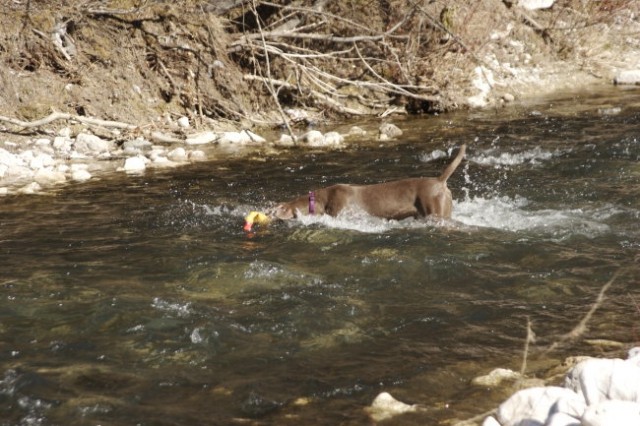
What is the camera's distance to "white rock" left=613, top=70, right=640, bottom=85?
54.9ft

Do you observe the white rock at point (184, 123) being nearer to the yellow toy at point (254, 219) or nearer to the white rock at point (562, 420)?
the yellow toy at point (254, 219)

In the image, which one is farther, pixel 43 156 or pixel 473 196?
pixel 43 156

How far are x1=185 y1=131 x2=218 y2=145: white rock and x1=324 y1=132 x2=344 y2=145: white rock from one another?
1959 millimetres

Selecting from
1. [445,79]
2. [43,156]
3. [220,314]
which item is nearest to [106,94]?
[43,156]

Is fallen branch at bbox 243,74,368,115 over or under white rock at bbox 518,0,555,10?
under

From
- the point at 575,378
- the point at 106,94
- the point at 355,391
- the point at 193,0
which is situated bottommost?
the point at 355,391

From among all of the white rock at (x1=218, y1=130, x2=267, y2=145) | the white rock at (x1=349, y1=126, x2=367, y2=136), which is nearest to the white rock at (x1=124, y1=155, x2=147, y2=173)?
the white rock at (x1=218, y1=130, x2=267, y2=145)

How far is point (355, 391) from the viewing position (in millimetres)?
4180

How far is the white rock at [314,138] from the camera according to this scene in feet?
40.6

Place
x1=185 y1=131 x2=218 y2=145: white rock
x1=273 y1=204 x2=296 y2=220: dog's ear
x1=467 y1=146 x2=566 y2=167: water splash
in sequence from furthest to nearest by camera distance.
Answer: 1. x1=185 y1=131 x2=218 y2=145: white rock
2. x1=467 y1=146 x2=566 y2=167: water splash
3. x1=273 y1=204 x2=296 y2=220: dog's ear

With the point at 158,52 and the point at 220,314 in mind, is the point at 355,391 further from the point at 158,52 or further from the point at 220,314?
the point at 158,52

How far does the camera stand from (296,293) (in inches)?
227

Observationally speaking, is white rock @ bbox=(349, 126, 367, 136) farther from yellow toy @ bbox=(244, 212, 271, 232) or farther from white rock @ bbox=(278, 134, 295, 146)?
yellow toy @ bbox=(244, 212, 271, 232)

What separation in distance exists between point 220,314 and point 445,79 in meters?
11.2
